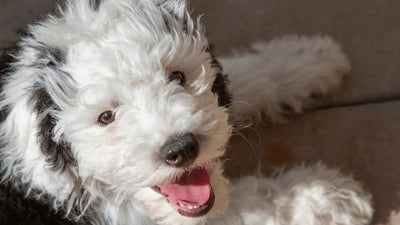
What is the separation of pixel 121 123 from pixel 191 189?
1.06ft

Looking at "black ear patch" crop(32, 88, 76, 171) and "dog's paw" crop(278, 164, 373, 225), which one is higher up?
"dog's paw" crop(278, 164, 373, 225)

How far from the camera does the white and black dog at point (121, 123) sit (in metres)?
1.31

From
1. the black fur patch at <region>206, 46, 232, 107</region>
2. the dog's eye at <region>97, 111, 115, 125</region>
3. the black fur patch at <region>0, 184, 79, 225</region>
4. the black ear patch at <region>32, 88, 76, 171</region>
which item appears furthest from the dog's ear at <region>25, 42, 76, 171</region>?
the black fur patch at <region>206, 46, 232, 107</region>

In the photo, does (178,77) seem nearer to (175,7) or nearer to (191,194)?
(175,7)

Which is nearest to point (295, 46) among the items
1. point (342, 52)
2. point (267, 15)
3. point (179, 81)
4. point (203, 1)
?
point (342, 52)

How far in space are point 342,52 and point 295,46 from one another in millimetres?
233

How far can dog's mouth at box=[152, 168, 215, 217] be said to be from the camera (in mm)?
1444

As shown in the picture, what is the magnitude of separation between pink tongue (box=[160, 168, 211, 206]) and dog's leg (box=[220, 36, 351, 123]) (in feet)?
2.00

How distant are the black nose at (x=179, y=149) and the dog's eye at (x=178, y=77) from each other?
227 mm

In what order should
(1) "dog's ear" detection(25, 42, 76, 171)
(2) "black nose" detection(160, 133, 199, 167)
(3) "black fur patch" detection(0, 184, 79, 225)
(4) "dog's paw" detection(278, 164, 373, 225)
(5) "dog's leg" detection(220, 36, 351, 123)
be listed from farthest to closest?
1. (5) "dog's leg" detection(220, 36, 351, 123)
2. (4) "dog's paw" detection(278, 164, 373, 225)
3. (3) "black fur patch" detection(0, 184, 79, 225)
4. (1) "dog's ear" detection(25, 42, 76, 171)
5. (2) "black nose" detection(160, 133, 199, 167)

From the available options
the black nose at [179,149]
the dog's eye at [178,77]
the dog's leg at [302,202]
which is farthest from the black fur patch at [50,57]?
the dog's leg at [302,202]

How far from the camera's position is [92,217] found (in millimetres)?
1595

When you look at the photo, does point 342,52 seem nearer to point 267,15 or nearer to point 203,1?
point 267,15

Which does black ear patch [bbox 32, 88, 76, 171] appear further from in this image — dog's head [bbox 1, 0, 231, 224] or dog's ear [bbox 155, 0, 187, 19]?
dog's ear [bbox 155, 0, 187, 19]
